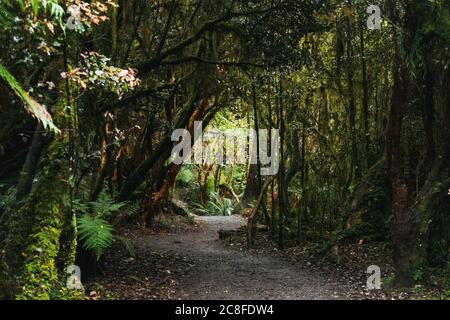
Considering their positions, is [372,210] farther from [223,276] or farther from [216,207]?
[216,207]

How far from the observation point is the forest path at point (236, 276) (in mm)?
7027

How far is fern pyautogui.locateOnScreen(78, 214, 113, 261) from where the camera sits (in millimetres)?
6426

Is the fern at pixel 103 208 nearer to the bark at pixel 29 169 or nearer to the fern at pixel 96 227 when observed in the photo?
the fern at pixel 96 227

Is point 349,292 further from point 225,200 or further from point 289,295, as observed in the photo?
point 225,200

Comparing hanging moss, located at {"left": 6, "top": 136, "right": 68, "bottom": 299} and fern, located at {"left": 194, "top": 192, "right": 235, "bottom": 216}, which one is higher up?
hanging moss, located at {"left": 6, "top": 136, "right": 68, "bottom": 299}

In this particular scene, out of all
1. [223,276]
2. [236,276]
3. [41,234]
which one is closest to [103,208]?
[41,234]

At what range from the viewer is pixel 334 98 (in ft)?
41.9

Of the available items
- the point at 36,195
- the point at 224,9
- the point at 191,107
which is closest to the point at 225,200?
the point at 191,107

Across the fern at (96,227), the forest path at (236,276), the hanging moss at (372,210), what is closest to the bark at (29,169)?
the fern at (96,227)

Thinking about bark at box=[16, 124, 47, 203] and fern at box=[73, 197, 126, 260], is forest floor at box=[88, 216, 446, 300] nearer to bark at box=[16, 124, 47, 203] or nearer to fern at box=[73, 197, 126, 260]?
fern at box=[73, 197, 126, 260]

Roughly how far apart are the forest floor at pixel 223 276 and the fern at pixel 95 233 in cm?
61

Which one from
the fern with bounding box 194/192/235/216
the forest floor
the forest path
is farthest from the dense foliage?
the fern with bounding box 194/192/235/216

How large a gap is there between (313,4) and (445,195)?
3792 mm

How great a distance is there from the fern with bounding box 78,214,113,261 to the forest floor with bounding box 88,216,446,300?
61 cm
